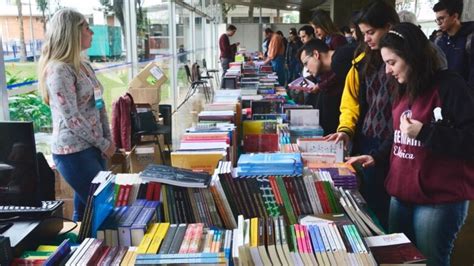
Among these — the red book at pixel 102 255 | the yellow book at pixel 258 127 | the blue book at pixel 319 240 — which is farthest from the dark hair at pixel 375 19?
the red book at pixel 102 255

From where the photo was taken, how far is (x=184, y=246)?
118cm

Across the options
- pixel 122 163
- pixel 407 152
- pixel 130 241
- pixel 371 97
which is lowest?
pixel 122 163

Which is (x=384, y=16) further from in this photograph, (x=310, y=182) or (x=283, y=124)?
(x=310, y=182)

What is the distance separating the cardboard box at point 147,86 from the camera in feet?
15.2

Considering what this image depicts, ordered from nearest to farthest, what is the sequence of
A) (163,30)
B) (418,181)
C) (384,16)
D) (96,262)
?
(96,262) < (418,181) < (384,16) < (163,30)

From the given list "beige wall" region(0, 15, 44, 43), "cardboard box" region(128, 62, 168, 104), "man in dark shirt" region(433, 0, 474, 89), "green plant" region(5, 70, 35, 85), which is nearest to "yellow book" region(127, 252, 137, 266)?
"green plant" region(5, 70, 35, 85)

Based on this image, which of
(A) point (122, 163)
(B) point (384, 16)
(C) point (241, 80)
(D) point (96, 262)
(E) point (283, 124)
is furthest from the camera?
(C) point (241, 80)

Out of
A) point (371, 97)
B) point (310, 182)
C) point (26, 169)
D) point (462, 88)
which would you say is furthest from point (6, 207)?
point (371, 97)

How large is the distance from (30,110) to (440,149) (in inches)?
101

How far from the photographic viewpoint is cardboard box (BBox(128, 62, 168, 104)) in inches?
183

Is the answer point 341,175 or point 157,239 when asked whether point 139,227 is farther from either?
point 341,175

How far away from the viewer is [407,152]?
1.68 m

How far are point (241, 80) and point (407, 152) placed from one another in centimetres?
323

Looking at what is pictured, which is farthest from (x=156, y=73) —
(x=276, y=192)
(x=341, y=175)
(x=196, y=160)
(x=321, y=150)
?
(x=276, y=192)
